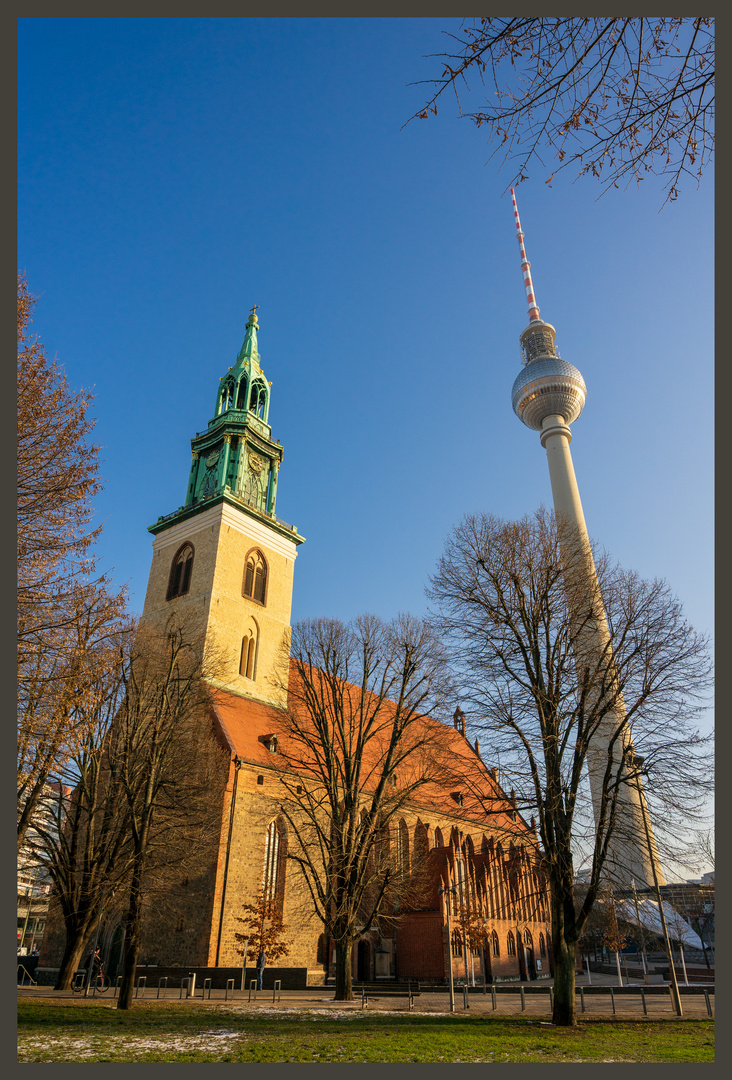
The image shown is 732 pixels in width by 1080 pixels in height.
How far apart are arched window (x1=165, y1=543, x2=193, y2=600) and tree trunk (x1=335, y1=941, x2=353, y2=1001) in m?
21.6

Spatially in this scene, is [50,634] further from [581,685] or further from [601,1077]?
[581,685]

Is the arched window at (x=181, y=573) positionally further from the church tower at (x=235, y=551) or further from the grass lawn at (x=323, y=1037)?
the grass lawn at (x=323, y=1037)

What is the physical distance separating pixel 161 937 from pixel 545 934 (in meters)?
29.1

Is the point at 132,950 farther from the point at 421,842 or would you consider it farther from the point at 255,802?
the point at 421,842

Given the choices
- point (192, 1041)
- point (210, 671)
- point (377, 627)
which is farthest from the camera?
point (210, 671)

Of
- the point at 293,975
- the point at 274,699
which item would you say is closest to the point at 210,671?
the point at 274,699

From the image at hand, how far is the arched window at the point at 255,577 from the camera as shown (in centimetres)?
3790

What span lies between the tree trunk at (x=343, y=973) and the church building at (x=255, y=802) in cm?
328

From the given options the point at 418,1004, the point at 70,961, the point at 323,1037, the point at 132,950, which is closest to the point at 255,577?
the point at 70,961

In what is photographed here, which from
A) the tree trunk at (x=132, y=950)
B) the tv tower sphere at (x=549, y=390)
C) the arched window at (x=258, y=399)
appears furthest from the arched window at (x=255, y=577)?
the tv tower sphere at (x=549, y=390)

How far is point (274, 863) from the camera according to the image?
28.5 meters

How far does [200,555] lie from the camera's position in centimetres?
3688

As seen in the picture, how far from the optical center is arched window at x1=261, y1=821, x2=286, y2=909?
89.6 ft

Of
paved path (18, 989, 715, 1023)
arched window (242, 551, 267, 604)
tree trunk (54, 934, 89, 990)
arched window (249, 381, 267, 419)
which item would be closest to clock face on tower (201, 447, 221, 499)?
arched window (249, 381, 267, 419)
